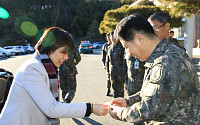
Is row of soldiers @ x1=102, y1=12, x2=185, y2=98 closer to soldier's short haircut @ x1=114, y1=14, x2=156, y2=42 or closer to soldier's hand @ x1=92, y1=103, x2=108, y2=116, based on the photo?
soldier's hand @ x1=92, y1=103, x2=108, y2=116

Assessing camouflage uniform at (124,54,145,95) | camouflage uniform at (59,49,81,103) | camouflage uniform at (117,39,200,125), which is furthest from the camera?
camouflage uniform at (59,49,81,103)

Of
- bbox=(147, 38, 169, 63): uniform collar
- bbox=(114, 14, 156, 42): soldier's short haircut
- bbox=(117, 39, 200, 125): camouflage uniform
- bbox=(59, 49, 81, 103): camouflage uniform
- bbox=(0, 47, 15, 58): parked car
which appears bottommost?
bbox=(0, 47, 15, 58): parked car

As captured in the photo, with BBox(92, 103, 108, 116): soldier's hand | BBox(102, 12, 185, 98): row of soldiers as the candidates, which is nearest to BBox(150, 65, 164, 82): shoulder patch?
BBox(92, 103, 108, 116): soldier's hand

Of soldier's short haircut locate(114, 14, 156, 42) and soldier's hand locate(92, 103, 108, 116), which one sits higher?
soldier's short haircut locate(114, 14, 156, 42)

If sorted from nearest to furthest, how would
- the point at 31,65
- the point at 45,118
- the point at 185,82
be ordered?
the point at 185,82
the point at 31,65
the point at 45,118

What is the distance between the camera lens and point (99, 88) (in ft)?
23.7

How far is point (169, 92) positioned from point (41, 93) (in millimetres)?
1070

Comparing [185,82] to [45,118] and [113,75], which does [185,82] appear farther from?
[113,75]

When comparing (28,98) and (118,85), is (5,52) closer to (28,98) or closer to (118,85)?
(118,85)

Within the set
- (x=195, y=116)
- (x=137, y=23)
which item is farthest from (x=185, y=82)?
(x=137, y=23)

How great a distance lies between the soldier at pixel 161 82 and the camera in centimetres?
133

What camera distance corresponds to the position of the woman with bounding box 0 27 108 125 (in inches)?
64.0

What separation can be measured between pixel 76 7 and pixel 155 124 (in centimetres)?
6713

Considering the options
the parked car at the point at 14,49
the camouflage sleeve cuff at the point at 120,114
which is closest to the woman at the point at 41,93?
the camouflage sleeve cuff at the point at 120,114
